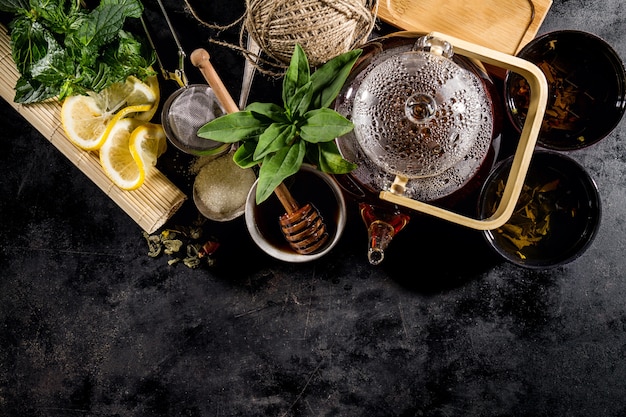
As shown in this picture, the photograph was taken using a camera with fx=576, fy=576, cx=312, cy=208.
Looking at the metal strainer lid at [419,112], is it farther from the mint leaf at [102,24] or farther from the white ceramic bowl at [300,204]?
the mint leaf at [102,24]

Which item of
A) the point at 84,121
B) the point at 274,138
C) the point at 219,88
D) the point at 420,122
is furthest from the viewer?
the point at 84,121

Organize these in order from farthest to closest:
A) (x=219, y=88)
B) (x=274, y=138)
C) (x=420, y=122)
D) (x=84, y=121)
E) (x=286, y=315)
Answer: (x=286, y=315) < (x=84, y=121) < (x=219, y=88) < (x=274, y=138) < (x=420, y=122)

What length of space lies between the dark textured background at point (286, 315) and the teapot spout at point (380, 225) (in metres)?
0.17

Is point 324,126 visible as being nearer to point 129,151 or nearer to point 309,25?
point 309,25

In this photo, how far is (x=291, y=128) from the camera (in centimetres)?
100

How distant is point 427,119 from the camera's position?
35.0 inches

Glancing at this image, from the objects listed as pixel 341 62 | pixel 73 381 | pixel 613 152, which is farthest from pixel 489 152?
pixel 73 381

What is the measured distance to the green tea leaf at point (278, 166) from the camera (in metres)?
0.98

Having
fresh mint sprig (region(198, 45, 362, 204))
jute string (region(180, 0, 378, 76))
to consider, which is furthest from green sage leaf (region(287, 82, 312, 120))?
jute string (region(180, 0, 378, 76))

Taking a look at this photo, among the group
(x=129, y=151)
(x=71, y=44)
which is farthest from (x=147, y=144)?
(x=71, y=44)

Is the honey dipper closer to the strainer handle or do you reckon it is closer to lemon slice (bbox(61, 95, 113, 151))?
the strainer handle

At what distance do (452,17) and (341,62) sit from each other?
0.45m

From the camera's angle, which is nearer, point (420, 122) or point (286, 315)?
point (420, 122)

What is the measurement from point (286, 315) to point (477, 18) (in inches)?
31.7
